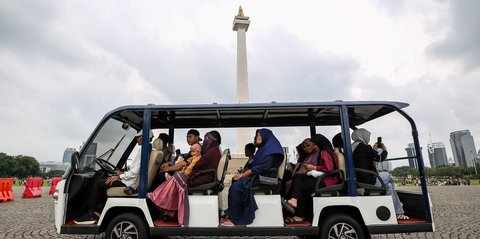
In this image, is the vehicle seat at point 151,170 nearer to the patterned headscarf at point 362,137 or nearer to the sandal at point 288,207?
the sandal at point 288,207

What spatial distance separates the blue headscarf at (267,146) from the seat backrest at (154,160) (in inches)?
62.9

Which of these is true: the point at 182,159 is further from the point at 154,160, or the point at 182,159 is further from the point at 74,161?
the point at 74,161

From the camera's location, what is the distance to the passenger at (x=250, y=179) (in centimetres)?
452

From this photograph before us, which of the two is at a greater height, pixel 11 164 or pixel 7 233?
pixel 11 164

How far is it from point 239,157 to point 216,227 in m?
29.1

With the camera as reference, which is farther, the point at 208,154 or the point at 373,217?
the point at 208,154

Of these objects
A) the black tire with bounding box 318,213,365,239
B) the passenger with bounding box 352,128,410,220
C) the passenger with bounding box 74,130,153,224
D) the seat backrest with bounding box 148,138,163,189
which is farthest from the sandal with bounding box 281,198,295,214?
the passenger with bounding box 74,130,153,224

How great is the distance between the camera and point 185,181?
15.4 feet

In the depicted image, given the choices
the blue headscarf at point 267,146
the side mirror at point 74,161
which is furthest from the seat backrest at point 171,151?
the blue headscarf at point 267,146

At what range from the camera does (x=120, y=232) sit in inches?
180

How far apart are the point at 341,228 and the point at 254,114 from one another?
2.54 metres

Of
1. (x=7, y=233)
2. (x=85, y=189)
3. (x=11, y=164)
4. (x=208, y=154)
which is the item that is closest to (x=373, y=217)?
(x=208, y=154)

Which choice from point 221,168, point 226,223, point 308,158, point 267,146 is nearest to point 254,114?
point 267,146

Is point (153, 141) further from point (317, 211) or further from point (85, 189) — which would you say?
point (317, 211)
